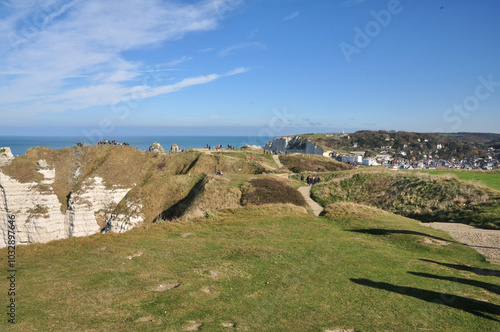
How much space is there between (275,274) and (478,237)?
746 inches

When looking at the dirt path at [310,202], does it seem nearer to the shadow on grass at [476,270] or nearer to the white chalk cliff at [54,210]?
the shadow on grass at [476,270]

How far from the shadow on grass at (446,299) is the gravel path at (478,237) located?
8.21 m

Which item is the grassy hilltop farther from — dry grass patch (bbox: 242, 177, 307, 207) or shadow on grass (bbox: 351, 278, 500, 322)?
dry grass patch (bbox: 242, 177, 307, 207)

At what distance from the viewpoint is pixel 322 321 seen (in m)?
10.6

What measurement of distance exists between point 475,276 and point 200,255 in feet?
53.9

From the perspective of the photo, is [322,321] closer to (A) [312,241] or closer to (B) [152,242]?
(A) [312,241]

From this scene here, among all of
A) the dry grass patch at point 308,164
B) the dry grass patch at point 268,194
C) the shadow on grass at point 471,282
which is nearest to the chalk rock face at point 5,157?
the dry grass patch at point 268,194

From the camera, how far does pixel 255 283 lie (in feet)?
45.9

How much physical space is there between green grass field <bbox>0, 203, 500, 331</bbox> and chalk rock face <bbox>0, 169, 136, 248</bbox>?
89.6 feet

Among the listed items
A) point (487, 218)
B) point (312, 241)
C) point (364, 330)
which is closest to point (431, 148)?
point (487, 218)

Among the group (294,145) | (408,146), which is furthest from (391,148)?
(294,145)

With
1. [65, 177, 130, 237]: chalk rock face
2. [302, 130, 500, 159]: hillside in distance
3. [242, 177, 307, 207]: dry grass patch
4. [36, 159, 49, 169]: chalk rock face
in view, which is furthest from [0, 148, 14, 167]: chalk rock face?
[302, 130, 500, 159]: hillside in distance

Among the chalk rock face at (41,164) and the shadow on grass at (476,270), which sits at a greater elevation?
the chalk rock face at (41,164)

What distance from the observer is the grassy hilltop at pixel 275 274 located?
1068cm
